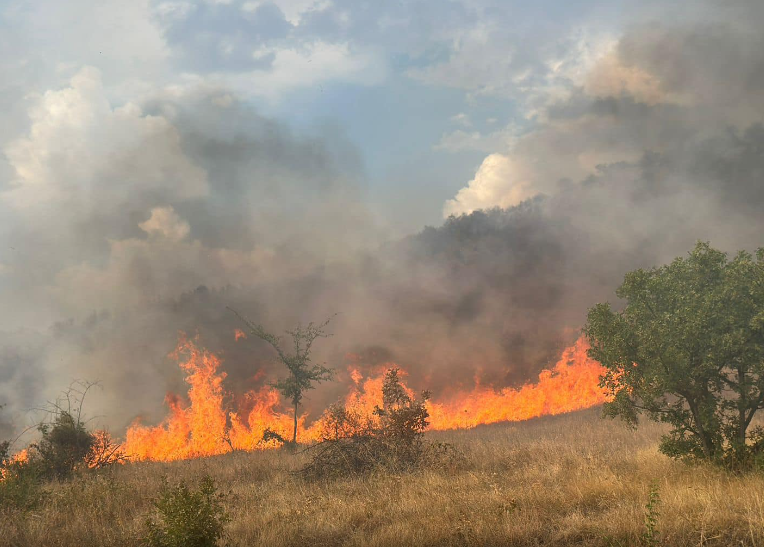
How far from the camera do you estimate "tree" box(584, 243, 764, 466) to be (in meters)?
12.0

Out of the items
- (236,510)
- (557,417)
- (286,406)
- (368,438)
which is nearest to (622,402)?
(368,438)

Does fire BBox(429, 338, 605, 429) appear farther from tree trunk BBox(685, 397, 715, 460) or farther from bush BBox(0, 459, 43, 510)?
bush BBox(0, 459, 43, 510)

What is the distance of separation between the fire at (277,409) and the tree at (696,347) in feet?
86.4

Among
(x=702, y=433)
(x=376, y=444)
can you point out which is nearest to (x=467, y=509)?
(x=702, y=433)

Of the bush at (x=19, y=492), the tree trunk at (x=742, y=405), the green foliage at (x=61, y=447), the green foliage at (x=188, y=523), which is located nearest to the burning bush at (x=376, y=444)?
the bush at (x=19, y=492)

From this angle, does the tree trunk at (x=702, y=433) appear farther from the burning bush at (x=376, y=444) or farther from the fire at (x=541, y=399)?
the fire at (x=541, y=399)

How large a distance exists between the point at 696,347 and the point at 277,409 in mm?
36034

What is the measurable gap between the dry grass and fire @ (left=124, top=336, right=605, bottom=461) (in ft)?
78.1

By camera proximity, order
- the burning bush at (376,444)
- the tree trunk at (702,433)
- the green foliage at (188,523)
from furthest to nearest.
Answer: the burning bush at (376,444) → the tree trunk at (702,433) → the green foliage at (188,523)

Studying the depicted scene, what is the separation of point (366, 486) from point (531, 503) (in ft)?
17.3

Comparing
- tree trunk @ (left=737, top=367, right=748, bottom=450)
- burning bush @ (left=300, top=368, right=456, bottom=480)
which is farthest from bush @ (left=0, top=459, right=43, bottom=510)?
tree trunk @ (left=737, top=367, right=748, bottom=450)

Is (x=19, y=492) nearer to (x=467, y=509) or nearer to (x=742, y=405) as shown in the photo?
(x=467, y=509)

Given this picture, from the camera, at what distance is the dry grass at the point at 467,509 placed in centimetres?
870

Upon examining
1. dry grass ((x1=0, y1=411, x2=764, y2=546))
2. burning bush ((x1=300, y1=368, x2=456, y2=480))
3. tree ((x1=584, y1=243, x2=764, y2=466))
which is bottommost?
dry grass ((x1=0, y1=411, x2=764, y2=546))
